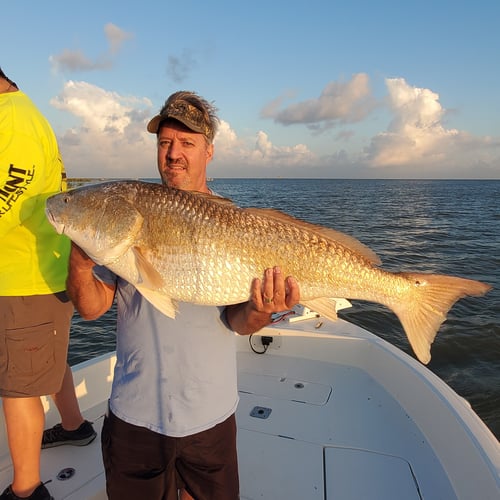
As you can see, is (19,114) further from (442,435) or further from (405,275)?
(442,435)

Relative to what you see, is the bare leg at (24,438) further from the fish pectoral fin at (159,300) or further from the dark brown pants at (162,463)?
the fish pectoral fin at (159,300)

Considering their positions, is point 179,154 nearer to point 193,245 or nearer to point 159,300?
point 193,245

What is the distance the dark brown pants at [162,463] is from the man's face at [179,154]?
1510 millimetres

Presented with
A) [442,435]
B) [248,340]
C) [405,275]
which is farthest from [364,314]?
[405,275]

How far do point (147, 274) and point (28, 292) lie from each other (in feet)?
3.76

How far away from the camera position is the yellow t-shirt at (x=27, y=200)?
8.36 ft

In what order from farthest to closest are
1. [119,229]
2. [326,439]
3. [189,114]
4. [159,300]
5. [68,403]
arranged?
[326,439], [68,403], [189,114], [119,229], [159,300]

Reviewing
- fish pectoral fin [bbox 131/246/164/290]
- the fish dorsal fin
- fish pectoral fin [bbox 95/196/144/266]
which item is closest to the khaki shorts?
fish pectoral fin [bbox 95/196/144/266]

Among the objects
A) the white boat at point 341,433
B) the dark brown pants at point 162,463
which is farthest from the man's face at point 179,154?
the white boat at point 341,433

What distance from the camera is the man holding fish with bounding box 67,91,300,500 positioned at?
2.24m

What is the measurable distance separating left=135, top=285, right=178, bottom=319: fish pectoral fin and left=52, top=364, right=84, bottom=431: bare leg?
179cm

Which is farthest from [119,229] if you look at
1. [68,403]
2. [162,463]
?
[68,403]

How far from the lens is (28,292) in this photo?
2809 mm

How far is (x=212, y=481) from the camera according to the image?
230 centimetres
